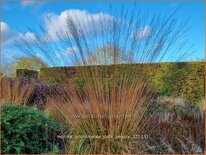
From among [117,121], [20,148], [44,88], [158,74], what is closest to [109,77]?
[117,121]

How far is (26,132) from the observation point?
399cm

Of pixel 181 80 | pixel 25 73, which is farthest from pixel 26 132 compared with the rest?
pixel 25 73

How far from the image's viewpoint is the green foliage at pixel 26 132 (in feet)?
12.4

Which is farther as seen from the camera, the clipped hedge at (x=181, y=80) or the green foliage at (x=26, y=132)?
the clipped hedge at (x=181, y=80)

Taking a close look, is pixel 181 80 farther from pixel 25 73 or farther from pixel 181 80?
pixel 25 73

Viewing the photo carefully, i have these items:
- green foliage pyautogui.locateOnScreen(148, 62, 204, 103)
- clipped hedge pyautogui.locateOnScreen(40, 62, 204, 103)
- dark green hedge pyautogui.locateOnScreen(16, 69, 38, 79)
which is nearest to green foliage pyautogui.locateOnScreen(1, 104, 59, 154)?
clipped hedge pyautogui.locateOnScreen(40, 62, 204, 103)

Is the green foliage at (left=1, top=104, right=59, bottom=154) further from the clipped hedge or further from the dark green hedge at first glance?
the dark green hedge

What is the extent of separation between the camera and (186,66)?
352 inches

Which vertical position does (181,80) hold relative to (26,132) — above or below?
above

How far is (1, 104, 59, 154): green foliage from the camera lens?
12.4 ft

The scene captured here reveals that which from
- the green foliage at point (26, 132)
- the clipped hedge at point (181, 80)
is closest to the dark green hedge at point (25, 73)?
the clipped hedge at point (181, 80)

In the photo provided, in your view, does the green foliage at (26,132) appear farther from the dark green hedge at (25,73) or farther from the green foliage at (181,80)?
the dark green hedge at (25,73)

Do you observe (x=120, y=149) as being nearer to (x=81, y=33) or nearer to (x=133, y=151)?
(x=133, y=151)

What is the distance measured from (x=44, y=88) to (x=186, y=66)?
3.71 metres
